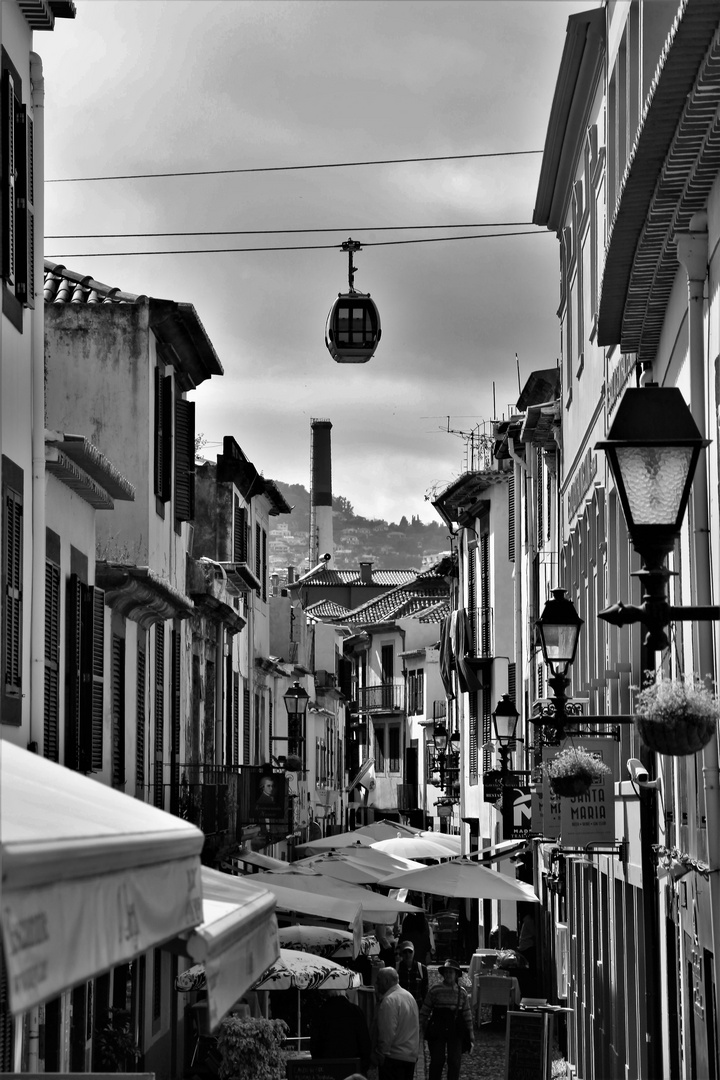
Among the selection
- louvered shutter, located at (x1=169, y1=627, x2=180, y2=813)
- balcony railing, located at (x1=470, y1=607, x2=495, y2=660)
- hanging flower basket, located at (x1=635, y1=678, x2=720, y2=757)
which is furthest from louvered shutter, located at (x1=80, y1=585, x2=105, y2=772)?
balcony railing, located at (x1=470, y1=607, x2=495, y2=660)

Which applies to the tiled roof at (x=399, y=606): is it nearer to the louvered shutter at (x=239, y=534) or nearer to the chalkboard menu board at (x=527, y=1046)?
the louvered shutter at (x=239, y=534)

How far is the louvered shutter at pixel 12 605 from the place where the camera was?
1214 centimetres

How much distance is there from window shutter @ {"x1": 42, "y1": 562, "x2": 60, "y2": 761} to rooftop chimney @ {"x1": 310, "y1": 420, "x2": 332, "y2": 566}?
7114 cm

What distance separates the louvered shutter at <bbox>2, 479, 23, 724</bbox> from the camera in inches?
478

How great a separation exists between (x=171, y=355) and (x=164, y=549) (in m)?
2.78

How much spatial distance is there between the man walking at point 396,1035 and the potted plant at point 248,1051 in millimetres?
1561

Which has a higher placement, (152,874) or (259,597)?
(259,597)

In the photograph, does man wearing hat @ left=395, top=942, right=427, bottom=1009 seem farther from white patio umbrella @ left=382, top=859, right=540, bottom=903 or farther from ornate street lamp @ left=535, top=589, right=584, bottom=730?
ornate street lamp @ left=535, top=589, right=584, bottom=730

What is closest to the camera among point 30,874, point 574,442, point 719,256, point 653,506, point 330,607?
point 30,874

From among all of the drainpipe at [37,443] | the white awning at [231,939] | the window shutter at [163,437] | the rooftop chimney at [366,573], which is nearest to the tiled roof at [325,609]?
the rooftop chimney at [366,573]

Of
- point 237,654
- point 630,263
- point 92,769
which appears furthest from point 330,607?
point 630,263

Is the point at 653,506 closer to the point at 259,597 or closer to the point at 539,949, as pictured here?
the point at 539,949

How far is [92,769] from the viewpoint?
16.6m

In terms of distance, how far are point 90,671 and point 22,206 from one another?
5.50 metres
